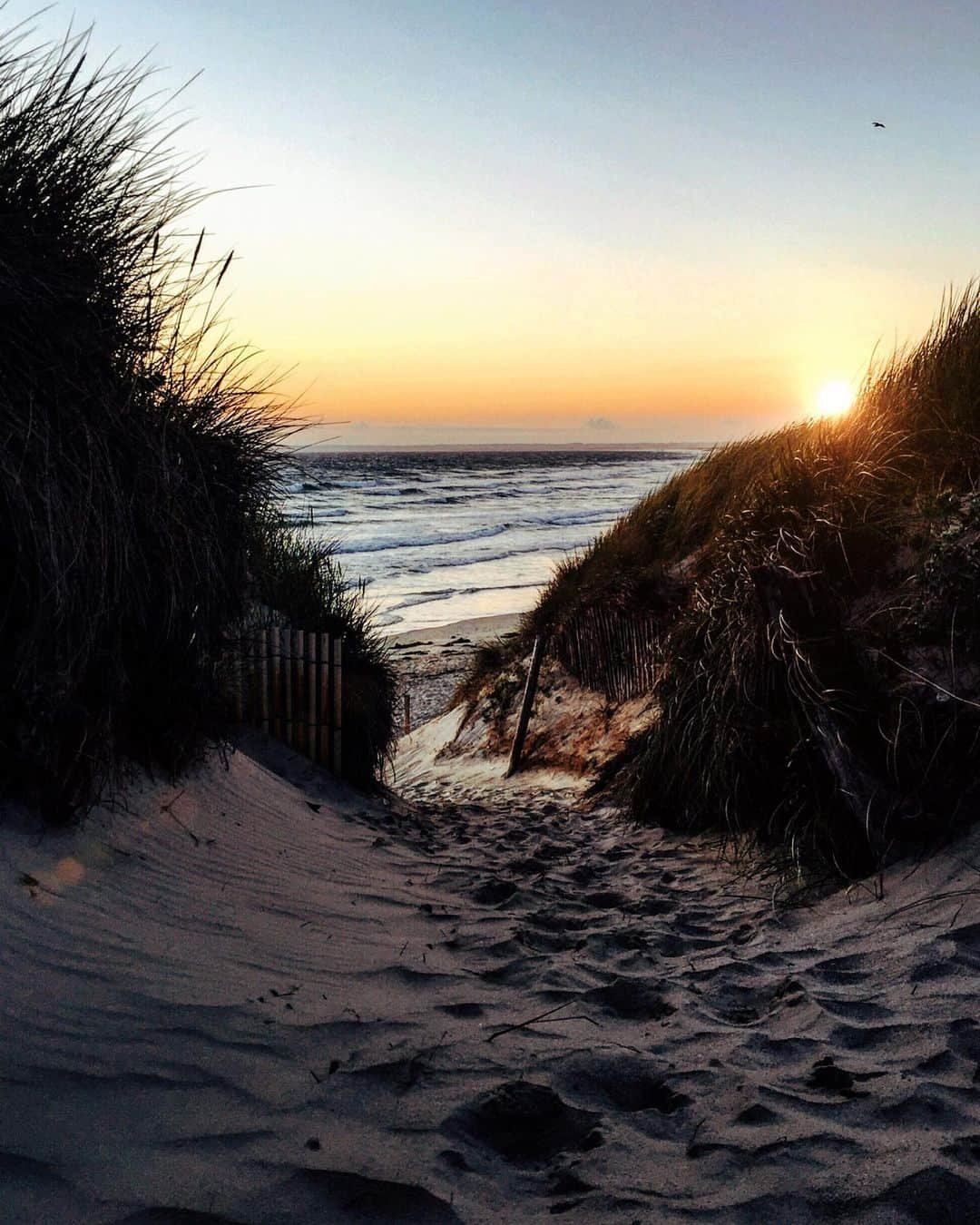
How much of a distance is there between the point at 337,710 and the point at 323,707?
0.34 feet

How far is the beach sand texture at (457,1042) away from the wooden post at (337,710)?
231cm

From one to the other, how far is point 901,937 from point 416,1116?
1.99 metres

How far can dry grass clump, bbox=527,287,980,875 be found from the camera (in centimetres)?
445

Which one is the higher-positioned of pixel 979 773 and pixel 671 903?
pixel 979 773

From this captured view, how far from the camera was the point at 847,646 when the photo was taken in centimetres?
505

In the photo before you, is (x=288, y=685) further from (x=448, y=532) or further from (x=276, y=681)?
(x=448, y=532)

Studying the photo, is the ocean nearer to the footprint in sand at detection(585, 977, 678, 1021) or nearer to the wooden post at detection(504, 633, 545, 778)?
the wooden post at detection(504, 633, 545, 778)

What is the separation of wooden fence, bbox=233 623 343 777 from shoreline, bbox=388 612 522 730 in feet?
19.8

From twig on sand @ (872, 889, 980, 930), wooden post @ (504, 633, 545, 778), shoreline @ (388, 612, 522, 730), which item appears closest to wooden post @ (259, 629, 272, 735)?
wooden post @ (504, 633, 545, 778)

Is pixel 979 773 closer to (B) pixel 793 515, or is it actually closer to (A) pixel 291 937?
(B) pixel 793 515

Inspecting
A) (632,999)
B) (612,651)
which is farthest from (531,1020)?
(612,651)

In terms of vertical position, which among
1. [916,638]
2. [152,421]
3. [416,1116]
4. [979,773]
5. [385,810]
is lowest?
[385,810]

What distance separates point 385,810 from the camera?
698 cm

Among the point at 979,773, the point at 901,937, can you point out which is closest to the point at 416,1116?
the point at 901,937
